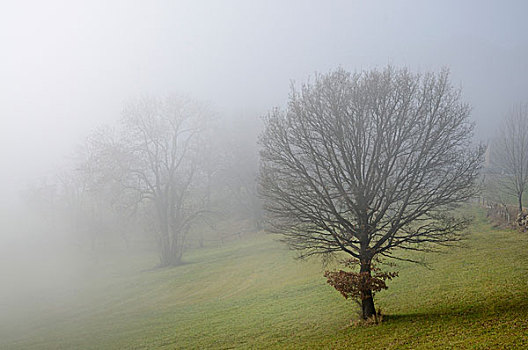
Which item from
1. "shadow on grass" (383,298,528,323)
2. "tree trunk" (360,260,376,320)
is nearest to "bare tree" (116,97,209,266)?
"tree trunk" (360,260,376,320)

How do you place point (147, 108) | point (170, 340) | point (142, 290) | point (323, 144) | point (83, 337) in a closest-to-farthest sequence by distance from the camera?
point (323, 144)
point (170, 340)
point (83, 337)
point (142, 290)
point (147, 108)

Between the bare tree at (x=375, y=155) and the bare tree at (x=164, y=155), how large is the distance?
24.6 metres

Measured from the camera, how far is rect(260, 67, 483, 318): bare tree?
41.8 feet

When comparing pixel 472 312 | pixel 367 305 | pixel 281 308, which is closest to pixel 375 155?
pixel 367 305

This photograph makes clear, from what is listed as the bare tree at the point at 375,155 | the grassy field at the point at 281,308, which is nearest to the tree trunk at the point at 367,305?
the bare tree at the point at 375,155

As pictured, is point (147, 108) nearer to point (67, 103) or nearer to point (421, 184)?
point (421, 184)

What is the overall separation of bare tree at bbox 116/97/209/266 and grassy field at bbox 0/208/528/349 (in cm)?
505

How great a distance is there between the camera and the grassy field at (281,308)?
11.9 m

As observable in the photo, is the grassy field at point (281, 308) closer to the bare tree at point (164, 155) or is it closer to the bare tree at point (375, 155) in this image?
the bare tree at point (375, 155)

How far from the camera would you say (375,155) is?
1348 cm

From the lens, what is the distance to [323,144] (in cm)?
1361

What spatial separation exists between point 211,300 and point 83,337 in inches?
295

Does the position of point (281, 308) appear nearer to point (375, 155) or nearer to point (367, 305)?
point (367, 305)

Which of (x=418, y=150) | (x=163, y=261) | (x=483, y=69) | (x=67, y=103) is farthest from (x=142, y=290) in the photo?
(x=483, y=69)
